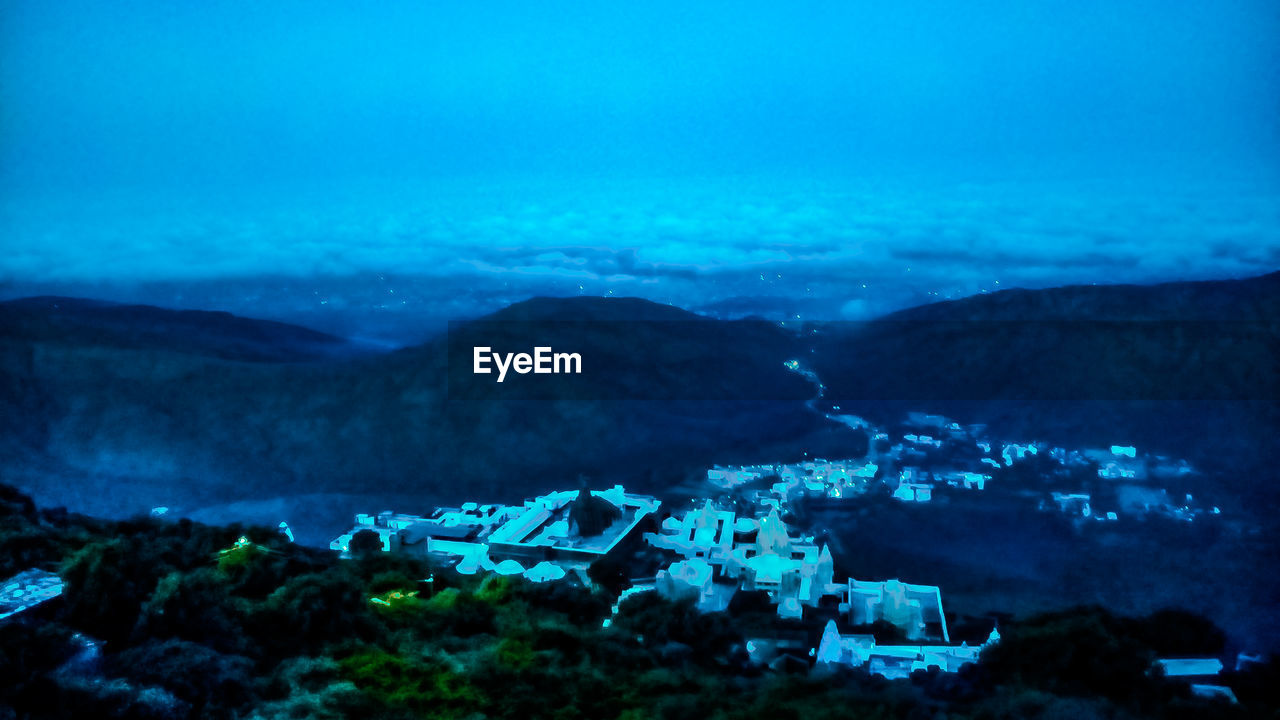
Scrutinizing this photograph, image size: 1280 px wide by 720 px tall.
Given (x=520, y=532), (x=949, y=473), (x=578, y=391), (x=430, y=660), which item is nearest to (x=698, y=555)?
(x=520, y=532)

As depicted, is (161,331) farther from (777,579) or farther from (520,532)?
(777,579)

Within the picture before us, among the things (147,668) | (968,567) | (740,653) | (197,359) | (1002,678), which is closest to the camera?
(147,668)

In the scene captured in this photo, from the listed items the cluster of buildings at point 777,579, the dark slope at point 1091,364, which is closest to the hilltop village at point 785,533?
the cluster of buildings at point 777,579

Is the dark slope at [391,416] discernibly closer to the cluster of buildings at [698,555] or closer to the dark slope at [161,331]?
the dark slope at [161,331]

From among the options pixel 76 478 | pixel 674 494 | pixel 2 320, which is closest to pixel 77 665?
pixel 674 494

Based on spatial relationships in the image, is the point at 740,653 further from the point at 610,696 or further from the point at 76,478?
the point at 76,478

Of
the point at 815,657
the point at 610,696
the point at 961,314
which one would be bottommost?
the point at 815,657
